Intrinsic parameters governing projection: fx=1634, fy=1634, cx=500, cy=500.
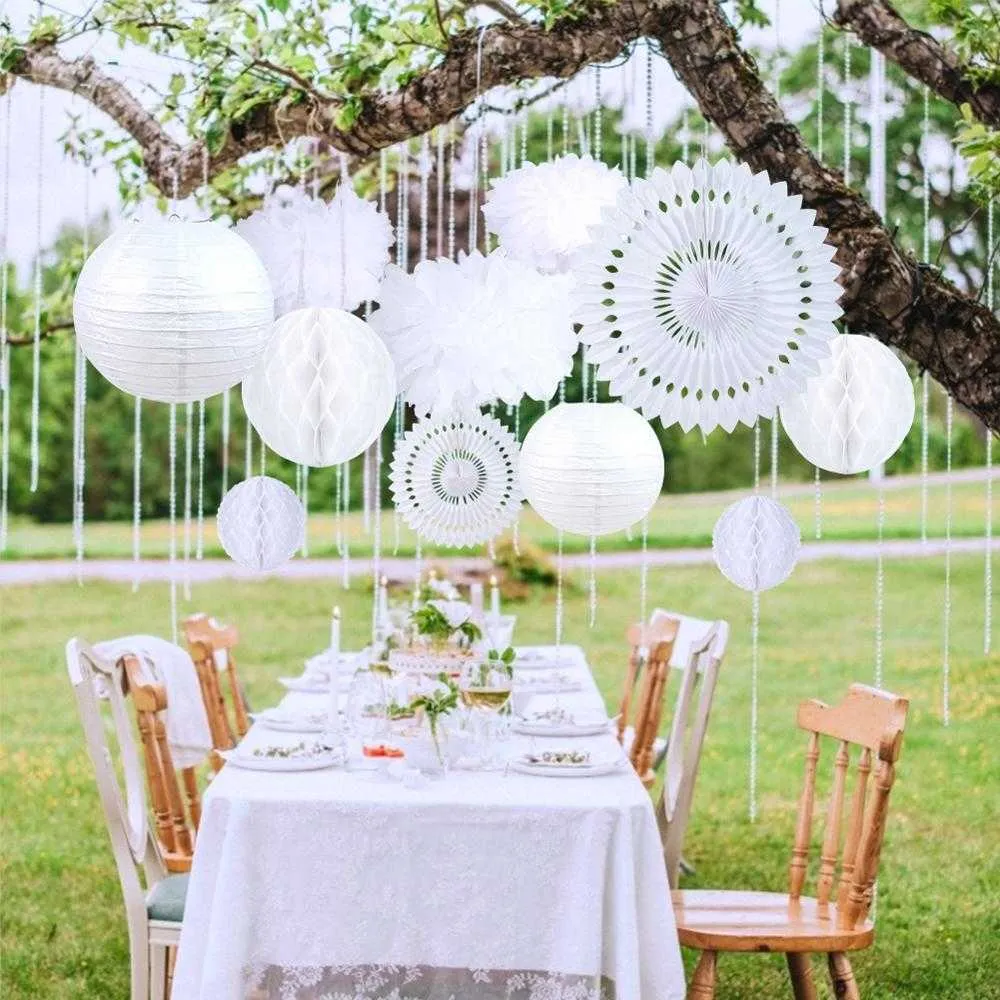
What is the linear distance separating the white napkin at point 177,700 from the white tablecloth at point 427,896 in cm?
121

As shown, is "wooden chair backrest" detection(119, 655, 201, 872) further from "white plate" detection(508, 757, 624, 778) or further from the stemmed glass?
"white plate" detection(508, 757, 624, 778)

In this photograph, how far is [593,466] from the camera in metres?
3.14

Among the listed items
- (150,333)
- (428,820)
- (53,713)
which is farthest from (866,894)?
(53,713)

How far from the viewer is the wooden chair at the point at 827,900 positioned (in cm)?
363

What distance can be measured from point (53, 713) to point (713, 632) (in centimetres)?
682

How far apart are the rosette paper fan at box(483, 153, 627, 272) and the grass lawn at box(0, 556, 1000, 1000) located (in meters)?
2.57

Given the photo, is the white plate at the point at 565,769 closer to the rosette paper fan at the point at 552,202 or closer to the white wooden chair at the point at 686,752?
the white wooden chair at the point at 686,752

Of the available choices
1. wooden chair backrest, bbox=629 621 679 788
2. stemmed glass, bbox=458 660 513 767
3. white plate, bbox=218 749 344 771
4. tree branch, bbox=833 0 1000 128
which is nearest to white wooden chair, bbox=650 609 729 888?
wooden chair backrest, bbox=629 621 679 788

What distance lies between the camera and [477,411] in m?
3.83

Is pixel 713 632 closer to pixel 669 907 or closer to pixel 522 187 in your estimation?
pixel 669 907

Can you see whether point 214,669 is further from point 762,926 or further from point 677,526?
point 677,526

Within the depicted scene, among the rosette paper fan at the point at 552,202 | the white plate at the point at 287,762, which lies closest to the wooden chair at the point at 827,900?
the white plate at the point at 287,762

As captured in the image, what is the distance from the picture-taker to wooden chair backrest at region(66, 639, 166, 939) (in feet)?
12.5

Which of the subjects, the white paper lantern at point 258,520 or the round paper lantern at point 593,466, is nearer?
the round paper lantern at point 593,466
